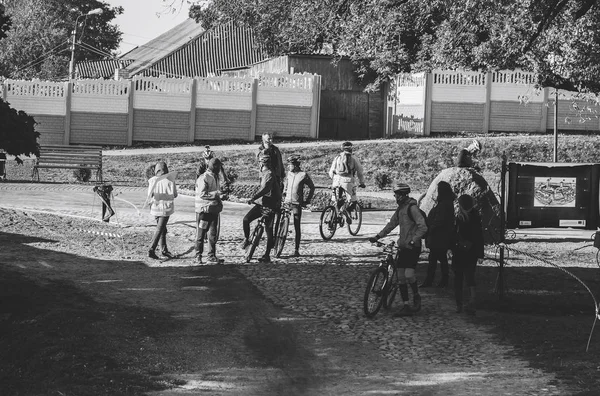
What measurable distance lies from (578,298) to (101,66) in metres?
65.1

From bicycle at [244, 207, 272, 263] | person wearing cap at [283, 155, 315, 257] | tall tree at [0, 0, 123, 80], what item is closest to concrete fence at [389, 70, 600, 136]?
person wearing cap at [283, 155, 315, 257]

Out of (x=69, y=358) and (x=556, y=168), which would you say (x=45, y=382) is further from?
(x=556, y=168)

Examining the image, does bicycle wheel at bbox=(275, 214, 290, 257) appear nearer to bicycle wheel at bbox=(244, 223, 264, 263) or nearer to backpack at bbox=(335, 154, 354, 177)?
bicycle wheel at bbox=(244, 223, 264, 263)

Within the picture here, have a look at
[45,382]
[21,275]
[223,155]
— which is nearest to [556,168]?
[21,275]

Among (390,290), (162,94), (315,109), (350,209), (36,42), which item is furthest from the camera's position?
(36,42)

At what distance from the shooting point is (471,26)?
67.1 ft

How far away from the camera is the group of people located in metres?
13.6

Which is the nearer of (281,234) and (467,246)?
(467,246)

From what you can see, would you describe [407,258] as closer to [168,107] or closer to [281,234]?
[281,234]

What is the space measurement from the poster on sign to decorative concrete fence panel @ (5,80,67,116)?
853 inches

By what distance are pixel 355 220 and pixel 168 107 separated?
1699 centimetres

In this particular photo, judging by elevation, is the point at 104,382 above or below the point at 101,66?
below

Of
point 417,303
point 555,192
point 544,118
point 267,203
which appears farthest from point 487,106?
point 417,303

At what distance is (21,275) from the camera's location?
51.2 ft
